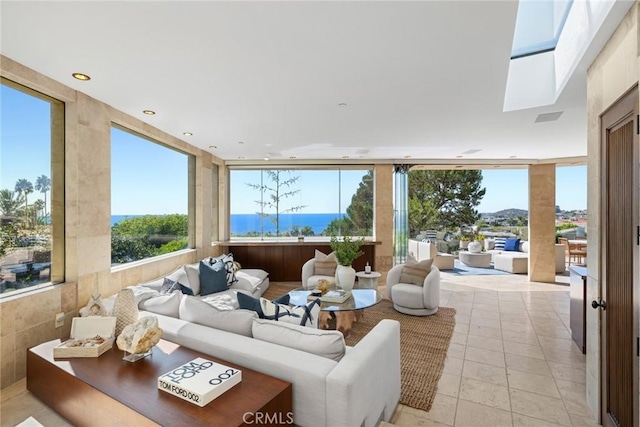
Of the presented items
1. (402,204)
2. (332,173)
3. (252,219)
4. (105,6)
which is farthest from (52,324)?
(402,204)

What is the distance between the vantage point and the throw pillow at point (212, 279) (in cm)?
450

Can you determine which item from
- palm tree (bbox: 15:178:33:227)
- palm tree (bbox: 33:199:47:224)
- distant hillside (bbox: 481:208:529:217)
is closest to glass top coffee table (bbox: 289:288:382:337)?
palm tree (bbox: 33:199:47:224)

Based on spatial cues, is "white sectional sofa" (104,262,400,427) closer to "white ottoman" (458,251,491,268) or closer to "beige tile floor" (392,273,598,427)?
"beige tile floor" (392,273,598,427)

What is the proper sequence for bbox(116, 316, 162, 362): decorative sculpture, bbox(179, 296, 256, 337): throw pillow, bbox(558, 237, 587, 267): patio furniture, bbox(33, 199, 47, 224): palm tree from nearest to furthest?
1. bbox(116, 316, 162, 362): decorative sculpture
2. bbox(179, 296, 256, 337): throw pillow
3. bbox(33, 199, 47, 224): palm tree
4. bbox(558, 237, 587, 267): patio furniture

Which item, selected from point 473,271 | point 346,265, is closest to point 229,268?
point 346,265

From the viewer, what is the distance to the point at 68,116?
3.17m

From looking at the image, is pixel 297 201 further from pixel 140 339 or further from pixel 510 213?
pixel 510 213

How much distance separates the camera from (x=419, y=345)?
3.66 meters

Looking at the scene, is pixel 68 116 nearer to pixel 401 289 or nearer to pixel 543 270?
pixel 401 289

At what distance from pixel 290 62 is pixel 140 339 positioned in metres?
2.30

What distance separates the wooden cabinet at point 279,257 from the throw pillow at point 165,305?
4133 millimetres

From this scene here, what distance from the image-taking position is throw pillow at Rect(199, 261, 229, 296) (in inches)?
177

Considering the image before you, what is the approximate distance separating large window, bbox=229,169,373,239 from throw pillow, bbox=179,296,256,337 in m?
4.86

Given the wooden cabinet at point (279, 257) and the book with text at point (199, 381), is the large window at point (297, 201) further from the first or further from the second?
the book with text at point (199, 381)
